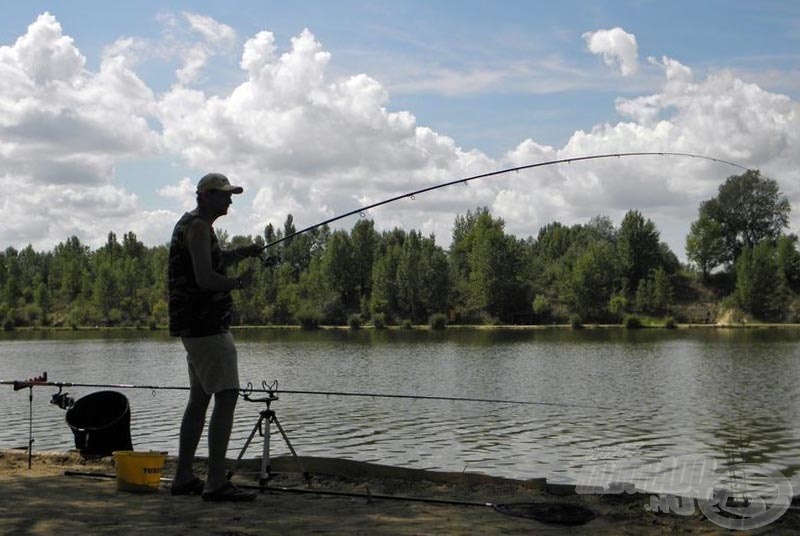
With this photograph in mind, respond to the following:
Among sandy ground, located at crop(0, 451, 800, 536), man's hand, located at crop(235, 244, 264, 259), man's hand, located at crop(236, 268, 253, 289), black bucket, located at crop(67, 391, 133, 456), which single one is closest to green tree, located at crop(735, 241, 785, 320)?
black bucket, located at crop(67, 391, 133, 456)

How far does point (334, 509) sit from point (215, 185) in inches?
90.2

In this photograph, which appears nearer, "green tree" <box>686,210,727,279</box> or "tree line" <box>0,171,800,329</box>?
"tree line" <box>0,171,800,329</box>

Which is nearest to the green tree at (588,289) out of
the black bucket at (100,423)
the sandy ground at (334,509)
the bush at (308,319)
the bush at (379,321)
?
the bush at (379,321)

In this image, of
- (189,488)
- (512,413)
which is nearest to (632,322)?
(512,413)

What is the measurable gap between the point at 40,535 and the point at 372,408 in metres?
14.5

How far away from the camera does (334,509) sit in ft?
18.5

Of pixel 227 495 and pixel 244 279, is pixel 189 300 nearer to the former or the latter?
pixel 244 279

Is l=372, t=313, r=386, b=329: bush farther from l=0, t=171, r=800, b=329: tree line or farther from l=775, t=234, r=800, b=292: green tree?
l=775, t=234, r=800, b=292: green tree

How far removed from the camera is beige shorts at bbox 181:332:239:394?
5.71 m

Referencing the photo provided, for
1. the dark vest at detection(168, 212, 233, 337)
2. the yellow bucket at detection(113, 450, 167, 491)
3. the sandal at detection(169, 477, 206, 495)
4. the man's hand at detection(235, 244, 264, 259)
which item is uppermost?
the man's hand at detection(235, 244, 264, 259)

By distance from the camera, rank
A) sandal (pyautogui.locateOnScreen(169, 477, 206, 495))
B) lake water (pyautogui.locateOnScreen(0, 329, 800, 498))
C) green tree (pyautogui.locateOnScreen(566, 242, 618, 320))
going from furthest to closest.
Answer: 1. green tree (pyautogui.locateOnScreen(566, 242, 618, 320))
2. lake water (pyautogui.locateOnScreen(0, 329, 800, 498))
3. sandal (pyautogui.locateOnScreen(169, 477, 206, 495))

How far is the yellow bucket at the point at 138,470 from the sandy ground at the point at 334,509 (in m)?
0.08

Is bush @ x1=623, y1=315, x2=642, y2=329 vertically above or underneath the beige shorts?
underneath

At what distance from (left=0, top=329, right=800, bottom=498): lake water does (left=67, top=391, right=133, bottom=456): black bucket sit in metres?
4.07
